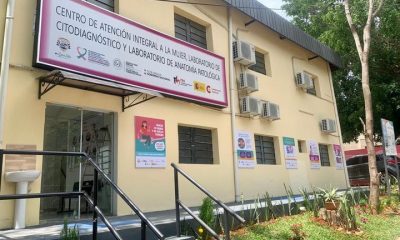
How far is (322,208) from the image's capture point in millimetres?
7973

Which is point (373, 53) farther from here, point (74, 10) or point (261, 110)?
point (74, 10)

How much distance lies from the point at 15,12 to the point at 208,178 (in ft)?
18.8

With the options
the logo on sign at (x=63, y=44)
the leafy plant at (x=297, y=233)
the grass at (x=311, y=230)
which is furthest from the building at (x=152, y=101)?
the leafy plant at (x=297, y=233)

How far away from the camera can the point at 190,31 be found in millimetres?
10453

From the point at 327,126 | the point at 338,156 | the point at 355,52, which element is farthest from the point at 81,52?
the point at 355,52

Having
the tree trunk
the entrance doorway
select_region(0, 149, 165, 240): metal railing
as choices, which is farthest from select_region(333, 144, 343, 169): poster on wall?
select_region(0, 149, 165, 240): metal railing

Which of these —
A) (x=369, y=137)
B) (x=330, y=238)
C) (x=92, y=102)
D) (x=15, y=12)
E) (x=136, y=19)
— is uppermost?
(x=136, y=19)

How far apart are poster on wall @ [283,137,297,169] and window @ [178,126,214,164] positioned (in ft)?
11.4

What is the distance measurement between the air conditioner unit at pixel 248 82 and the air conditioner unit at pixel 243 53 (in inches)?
16.4

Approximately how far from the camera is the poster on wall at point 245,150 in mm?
10406

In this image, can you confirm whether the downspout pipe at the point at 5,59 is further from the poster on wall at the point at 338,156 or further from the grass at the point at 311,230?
the poster on wall at the point at 338,156

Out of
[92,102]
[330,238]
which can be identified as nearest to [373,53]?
[330,238]

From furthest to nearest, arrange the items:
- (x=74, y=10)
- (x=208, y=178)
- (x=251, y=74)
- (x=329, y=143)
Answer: (x=329, y=143), (x=251, y=74), (x=208, y=178), (x=74, y=10)

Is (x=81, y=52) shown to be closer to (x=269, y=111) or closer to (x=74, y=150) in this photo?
(x=74, y=150)
